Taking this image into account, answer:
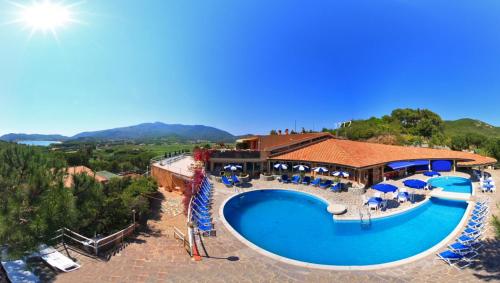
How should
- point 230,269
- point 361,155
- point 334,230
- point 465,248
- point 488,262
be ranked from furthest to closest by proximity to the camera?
point 361,155 → point 334,230 → point 465,248 → point 488,262 → point 230,269

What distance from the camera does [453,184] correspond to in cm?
2578

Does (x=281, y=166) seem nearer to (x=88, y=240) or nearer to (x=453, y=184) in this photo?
(x=453, y=184)

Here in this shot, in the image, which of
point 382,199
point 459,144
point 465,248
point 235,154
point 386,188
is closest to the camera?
point 465,248

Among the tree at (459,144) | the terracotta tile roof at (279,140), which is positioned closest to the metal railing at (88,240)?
the terracotta tile roof at (279,140)

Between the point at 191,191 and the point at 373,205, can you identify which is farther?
the point at 191,191

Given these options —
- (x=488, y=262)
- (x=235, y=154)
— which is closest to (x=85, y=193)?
(x=488, y=262)

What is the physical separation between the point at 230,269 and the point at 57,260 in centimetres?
615

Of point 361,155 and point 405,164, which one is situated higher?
point 361,155

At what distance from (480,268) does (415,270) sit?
2380 mm

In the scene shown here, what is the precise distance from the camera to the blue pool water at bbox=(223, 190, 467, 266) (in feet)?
40.7

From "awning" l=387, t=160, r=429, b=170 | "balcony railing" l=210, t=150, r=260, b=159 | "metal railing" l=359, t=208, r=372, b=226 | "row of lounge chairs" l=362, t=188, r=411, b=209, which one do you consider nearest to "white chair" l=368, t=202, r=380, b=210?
"row of lounge chairs" l=362, t=188, r=411, b=209

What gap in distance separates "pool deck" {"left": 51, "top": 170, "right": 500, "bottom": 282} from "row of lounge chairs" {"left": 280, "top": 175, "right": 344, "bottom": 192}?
11.2 meters

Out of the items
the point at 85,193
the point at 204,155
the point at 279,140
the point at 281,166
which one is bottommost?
the point at 85,193

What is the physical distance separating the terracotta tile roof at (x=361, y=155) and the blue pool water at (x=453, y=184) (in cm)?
334
